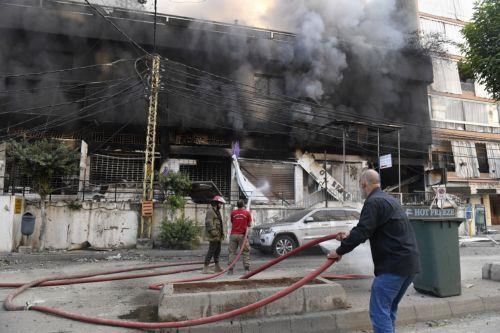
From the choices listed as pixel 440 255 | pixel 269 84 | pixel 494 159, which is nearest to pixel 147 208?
pixel 440 255

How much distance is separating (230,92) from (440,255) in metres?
17.2

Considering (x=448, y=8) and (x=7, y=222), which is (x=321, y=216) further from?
(x=448, y=8)

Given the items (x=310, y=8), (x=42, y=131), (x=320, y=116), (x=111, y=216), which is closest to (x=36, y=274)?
(x=111, y=216)

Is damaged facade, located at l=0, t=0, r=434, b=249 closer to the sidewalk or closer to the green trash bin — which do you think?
the sidewalk

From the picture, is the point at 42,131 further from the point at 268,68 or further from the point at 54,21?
the point at 268,68

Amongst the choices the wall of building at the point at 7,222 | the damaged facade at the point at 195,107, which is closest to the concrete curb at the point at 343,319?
the wall of building at the point at 7,222

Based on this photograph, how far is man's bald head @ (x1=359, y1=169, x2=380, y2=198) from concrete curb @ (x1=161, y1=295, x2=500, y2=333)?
169 cm

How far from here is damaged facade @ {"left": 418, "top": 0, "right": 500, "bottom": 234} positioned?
83.6 feet

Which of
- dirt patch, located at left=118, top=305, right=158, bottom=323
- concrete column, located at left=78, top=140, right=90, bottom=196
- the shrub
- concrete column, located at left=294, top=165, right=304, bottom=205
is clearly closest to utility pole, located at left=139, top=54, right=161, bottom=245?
the shrub

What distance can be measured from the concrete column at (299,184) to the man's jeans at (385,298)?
17637 mm

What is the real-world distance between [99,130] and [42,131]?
2.60 metres

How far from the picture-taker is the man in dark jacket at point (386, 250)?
3.25 meters

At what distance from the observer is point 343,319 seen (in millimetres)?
4480

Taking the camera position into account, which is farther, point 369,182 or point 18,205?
point 18,205
